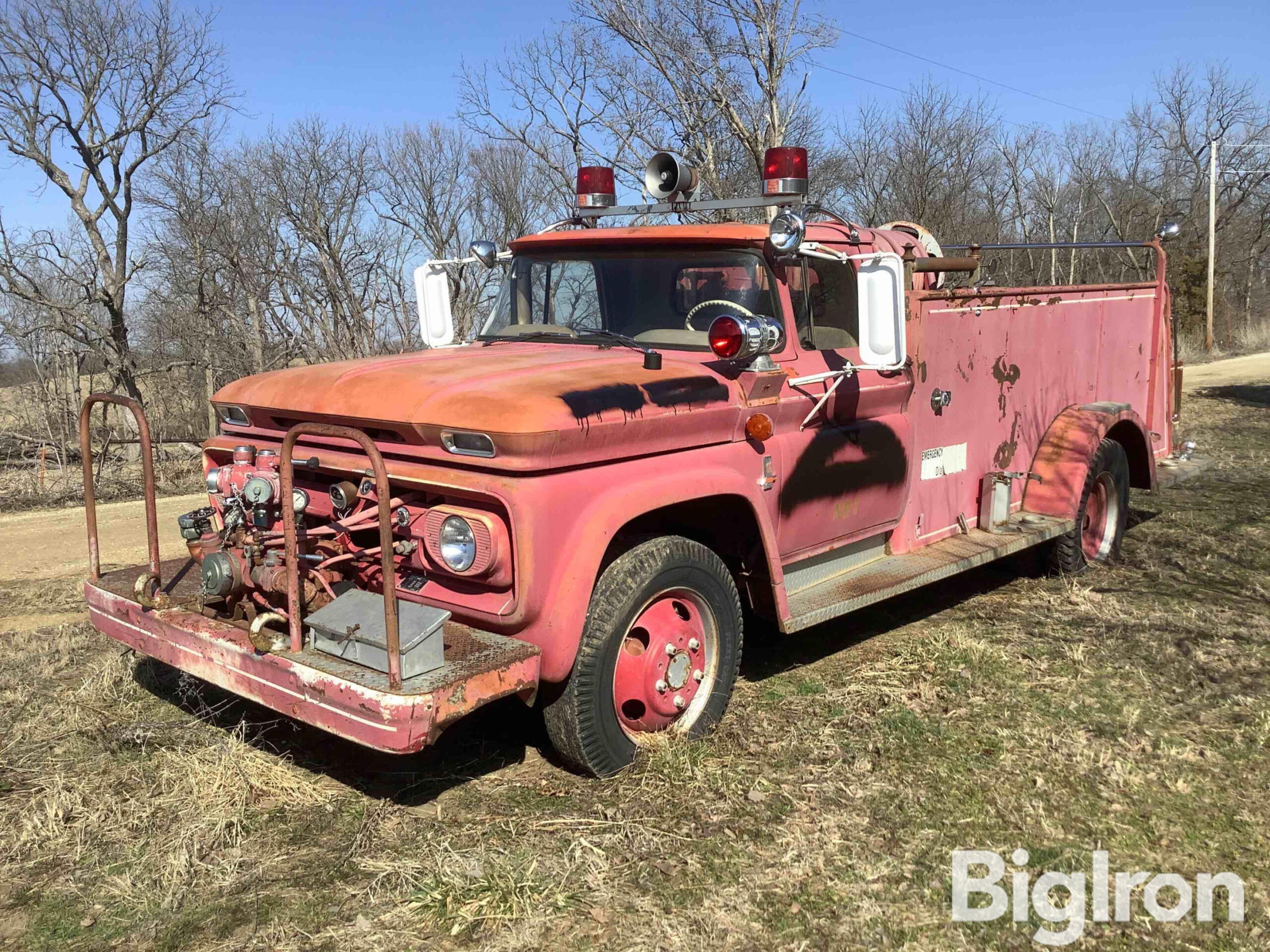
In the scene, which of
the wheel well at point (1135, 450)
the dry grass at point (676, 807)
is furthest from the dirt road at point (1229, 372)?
the dry grass at point (676, 807)

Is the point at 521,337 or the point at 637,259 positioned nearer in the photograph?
the point at 637,259

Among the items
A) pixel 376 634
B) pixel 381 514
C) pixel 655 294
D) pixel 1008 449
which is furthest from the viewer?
pixel 1008 449

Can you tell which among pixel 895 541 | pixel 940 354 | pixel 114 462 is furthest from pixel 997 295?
pixel 114 462

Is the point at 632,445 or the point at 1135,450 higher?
the point at 632,445

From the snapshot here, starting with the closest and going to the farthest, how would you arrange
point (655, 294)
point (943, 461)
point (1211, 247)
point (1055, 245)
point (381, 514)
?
point (381, 514)
point (655, 294)
point (943, 461)
point (1055, 245)
point (1211, 247)

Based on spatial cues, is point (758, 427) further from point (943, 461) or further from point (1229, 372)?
point (1229, 372)

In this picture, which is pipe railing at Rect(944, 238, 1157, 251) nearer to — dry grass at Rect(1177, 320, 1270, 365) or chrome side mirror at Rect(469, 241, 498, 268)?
chrome side mirror at Rect(469, 241, 498, 268)

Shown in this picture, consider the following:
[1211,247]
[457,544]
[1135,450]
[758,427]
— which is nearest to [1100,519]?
[1135,450]

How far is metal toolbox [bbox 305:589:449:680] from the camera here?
3072 mm

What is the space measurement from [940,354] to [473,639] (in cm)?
301

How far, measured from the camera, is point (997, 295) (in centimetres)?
552

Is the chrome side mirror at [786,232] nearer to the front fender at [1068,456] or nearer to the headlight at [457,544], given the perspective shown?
the headlight at [457,544]

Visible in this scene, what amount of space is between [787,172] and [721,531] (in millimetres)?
1638

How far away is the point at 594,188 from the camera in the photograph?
219 inches
